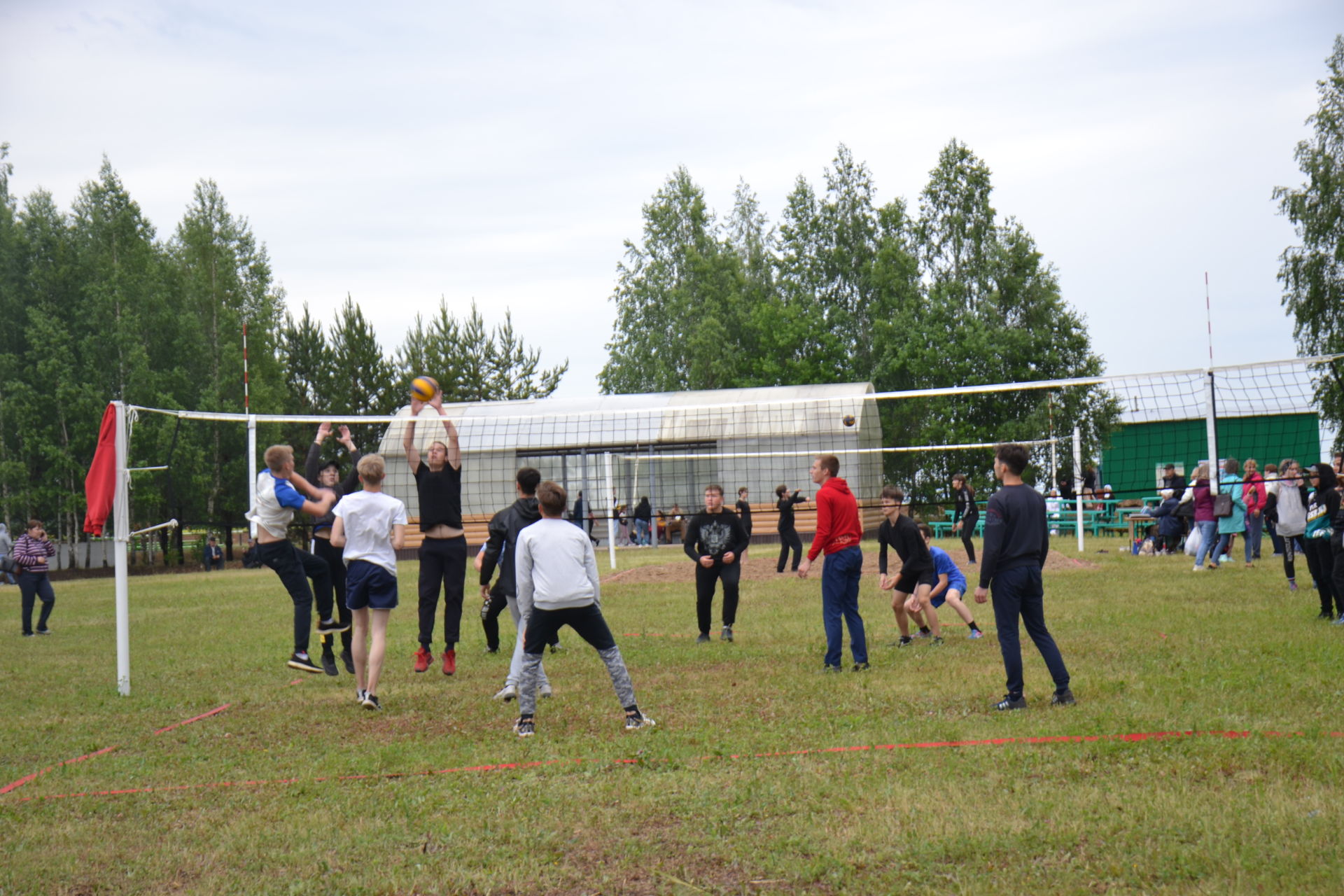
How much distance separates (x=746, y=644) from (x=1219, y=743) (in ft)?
18.6

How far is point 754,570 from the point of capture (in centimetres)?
2155

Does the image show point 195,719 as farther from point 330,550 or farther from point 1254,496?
point 1254,496

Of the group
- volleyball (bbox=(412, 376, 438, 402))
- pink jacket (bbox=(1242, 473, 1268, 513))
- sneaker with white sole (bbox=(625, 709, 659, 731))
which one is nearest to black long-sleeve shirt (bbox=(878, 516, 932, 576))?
sneaker with white sole (bbox=(625, 709, 659, 731))

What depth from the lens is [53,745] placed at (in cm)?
749

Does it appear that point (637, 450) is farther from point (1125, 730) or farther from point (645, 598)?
point (1125, 730)

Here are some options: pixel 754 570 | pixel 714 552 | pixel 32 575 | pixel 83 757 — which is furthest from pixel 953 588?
pixel 32 575

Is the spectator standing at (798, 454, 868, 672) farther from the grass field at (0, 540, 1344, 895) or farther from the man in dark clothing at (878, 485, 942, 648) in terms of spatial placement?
the man in dark clothing at (878, 485, 942, 648)

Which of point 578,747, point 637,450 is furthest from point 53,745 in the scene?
point 637,450

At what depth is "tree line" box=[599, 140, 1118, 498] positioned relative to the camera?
37344 millimetres

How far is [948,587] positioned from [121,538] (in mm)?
7477

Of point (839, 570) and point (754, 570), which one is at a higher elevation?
point (839, 570)

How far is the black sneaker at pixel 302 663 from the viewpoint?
30.5 ft

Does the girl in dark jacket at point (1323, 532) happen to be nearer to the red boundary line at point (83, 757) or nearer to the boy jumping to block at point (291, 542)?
the boy jumping to block at point (291, 542)

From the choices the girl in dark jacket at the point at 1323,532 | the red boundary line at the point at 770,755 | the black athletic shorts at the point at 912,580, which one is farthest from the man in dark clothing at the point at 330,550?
the girl in dark jacket at the point at 1323,532
